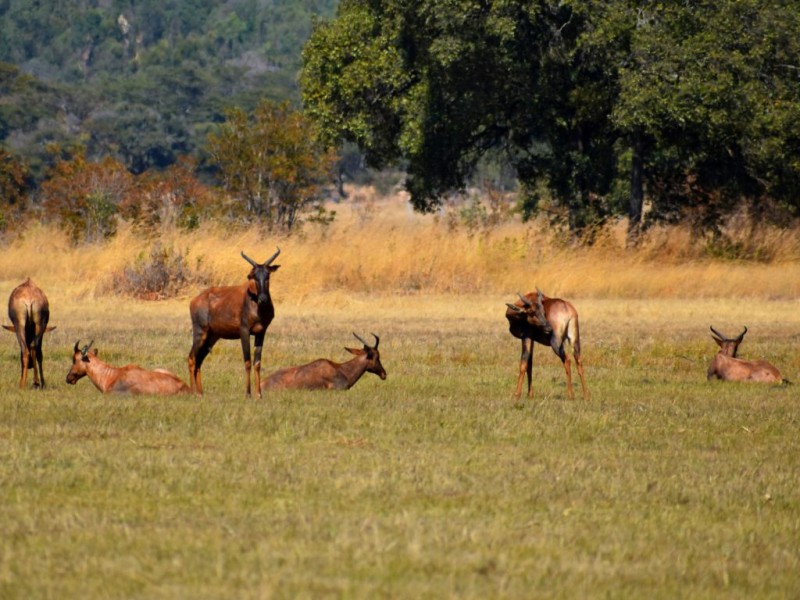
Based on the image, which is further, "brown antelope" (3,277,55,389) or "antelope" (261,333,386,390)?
"antelope" (261,333,386,390)

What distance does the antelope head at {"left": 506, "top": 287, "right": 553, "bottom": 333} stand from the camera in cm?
1264

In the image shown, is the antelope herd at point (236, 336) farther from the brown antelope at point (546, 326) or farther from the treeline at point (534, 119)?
the treeline at point (534, 119)

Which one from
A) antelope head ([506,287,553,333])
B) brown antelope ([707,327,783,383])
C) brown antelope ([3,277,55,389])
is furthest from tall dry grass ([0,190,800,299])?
antelope head ([506,287,553,333])

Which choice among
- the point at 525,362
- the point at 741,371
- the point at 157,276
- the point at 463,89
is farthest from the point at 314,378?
the point at 463,89

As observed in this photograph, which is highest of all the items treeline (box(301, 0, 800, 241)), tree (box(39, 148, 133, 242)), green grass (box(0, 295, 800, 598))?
treeline (box(301, 0, 800, 241))

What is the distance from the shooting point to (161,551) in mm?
6375

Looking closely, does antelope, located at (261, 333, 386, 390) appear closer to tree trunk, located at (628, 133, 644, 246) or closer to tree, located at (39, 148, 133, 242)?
tree trunk, located at (628, 133, 644, 246)

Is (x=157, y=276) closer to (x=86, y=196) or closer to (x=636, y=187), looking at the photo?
(x=636, y=187)

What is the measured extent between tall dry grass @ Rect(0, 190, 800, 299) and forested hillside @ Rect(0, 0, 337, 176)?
143ft

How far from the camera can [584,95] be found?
100ft

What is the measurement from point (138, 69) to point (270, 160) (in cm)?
9900

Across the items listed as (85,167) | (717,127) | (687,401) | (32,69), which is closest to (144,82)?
(32,69)

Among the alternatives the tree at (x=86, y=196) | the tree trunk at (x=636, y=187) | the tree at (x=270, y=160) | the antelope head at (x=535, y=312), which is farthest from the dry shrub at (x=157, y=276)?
the tree at (x=270, y=160)

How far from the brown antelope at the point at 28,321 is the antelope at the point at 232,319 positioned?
1376 mm
